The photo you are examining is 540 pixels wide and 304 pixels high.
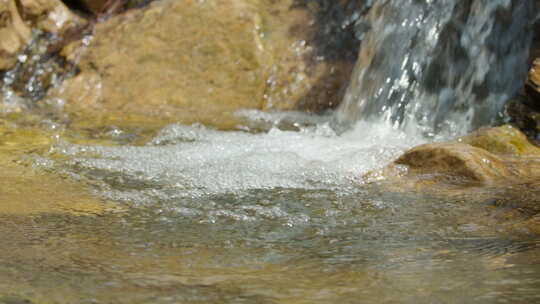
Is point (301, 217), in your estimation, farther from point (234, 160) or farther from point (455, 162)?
point (234, 160)

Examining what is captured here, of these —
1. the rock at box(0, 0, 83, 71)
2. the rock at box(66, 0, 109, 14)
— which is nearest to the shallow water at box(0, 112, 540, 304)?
the rock at box(0, 0, 83, 71)

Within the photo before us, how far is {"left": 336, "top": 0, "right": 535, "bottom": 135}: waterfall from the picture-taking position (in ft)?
15.6

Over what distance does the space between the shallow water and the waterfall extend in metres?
1.07

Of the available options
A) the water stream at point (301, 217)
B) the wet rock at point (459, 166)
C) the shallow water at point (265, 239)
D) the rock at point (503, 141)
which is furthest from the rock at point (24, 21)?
the wet rock at point (459, 166)

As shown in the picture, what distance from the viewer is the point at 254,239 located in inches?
99.0

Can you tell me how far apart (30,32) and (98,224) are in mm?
4597

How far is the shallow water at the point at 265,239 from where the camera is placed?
1940mm

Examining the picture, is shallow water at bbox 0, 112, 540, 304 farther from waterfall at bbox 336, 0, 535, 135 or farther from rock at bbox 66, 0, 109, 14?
rock at bbox 66, 0, 109, 14

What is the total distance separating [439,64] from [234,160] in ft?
6.18

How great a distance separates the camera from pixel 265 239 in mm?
2510

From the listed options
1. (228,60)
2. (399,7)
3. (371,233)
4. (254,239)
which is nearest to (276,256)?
(254,239)

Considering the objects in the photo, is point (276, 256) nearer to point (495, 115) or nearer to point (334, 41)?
point (495, 115)

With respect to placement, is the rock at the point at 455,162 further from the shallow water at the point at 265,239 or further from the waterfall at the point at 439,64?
the waterfall at the point at 439,64

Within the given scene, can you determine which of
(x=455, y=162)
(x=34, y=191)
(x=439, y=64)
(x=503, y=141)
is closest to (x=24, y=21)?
(x=439, y=64)
